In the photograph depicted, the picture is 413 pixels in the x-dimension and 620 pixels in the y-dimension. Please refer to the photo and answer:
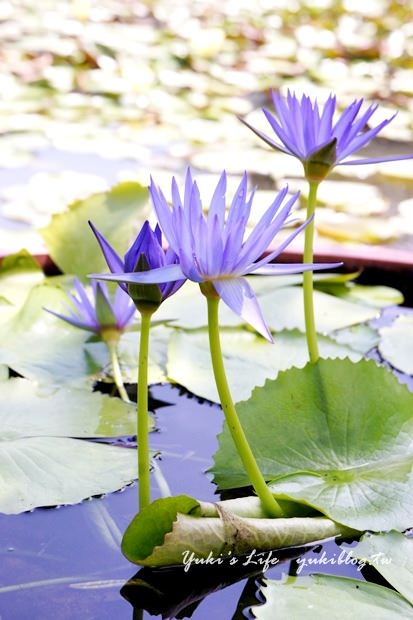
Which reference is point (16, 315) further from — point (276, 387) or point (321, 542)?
point (321, 542)

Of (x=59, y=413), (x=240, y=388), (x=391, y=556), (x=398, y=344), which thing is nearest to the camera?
(x=391, y=556)

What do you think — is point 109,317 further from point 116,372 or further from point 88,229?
point 88,229

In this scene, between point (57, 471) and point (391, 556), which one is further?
point (57, 471)

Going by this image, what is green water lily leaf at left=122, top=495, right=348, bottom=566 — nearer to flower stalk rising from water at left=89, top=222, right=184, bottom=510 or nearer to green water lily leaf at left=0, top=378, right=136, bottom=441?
flower stalk rising from water at left=89, top=222, right=184, bottom=510

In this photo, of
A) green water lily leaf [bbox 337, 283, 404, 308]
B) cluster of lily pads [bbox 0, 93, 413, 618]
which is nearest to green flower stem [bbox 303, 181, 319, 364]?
cluster of lily pads [bbox 0, 93, 413, 618]

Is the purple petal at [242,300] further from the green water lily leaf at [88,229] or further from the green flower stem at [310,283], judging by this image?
the green water lily leaf at [88,229]

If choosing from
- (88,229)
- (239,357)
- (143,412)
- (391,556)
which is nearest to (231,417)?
(143,412)

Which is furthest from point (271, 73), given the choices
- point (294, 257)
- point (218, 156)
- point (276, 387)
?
point (276, 387)
